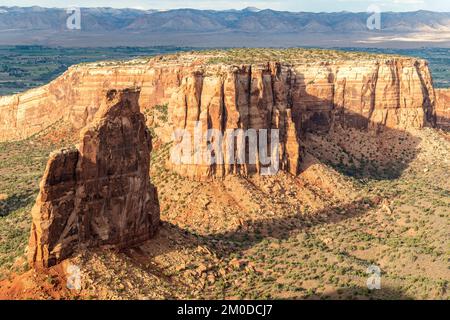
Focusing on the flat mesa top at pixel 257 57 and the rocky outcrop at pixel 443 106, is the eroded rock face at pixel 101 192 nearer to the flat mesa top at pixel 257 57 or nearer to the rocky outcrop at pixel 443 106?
the flat mesa top at pixel 257 57

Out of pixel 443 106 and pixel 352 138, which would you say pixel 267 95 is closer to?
pixel 352 138

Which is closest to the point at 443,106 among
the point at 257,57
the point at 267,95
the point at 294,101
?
the point at 257,57

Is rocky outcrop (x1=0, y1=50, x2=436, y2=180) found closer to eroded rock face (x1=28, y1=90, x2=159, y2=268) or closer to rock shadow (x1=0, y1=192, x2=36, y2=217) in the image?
rock shadow (x1=0, y1=192, x2=36, y2=217)

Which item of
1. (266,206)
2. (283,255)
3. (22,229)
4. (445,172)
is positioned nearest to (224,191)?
(266,206)

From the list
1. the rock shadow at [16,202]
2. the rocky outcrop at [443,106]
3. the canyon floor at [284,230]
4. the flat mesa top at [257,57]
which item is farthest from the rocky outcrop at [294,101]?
the rocky outcrop at [443,106]

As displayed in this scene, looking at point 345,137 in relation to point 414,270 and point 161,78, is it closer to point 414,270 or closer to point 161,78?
point 161,78

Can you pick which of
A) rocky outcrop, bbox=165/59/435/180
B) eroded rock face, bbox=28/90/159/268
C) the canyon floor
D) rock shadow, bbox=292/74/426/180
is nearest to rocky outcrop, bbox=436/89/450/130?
rocky outcrop, bbox=165/59/435/180
